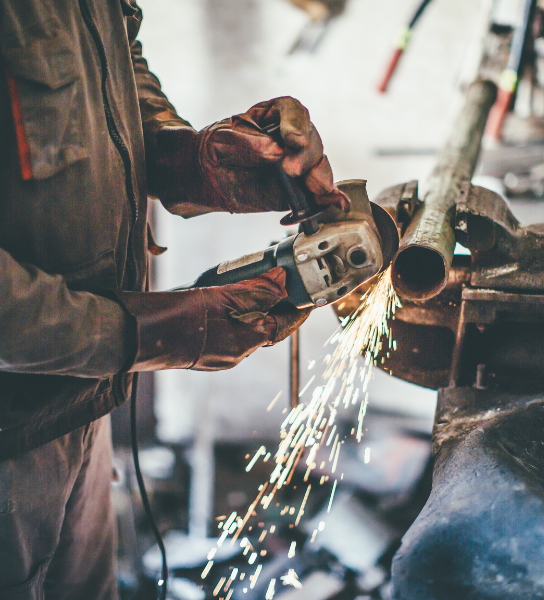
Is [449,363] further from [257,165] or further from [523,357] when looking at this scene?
[257,165]

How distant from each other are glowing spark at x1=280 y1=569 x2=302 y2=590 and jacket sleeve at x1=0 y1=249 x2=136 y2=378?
63.6 inches

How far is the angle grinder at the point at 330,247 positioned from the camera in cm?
116

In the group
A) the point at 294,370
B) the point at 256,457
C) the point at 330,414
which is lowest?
the point at 256,457

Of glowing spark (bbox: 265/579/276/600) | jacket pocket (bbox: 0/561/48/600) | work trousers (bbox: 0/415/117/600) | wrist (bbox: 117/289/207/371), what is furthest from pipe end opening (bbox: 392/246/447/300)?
glowing spark (bbox: 265/579/276/600)

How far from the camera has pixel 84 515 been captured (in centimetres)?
147

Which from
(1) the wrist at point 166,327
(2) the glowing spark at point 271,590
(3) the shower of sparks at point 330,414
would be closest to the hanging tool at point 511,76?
(3) the shower of sparks at point 330,414

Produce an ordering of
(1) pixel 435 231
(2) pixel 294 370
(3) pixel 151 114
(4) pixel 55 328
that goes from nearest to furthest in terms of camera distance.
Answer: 1. (4) pixel 55 328
2. (1) pixel 435 231
3. (3) pixel 151 114
4. (2) pixel 294 370

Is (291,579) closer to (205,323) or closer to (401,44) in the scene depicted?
(205,323)

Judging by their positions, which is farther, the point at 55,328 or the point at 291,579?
the point at 291,579

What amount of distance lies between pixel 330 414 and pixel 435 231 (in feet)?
7.31

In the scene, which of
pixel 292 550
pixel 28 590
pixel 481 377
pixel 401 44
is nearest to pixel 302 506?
pixel 292 550

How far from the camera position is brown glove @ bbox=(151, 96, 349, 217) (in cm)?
116

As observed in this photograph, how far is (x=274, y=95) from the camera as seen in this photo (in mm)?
3584

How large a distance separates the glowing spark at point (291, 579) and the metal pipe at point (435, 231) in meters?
1.58
